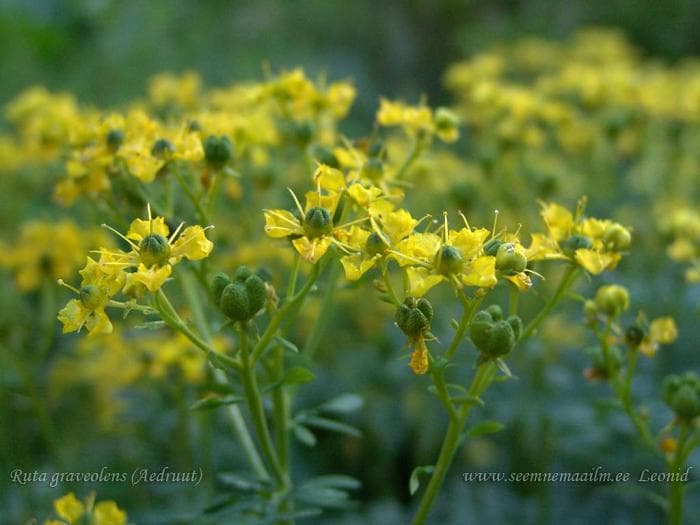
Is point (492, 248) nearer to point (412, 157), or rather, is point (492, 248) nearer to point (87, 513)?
point (412, 157)

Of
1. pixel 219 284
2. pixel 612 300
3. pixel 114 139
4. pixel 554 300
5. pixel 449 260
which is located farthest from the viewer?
pixel 114 139

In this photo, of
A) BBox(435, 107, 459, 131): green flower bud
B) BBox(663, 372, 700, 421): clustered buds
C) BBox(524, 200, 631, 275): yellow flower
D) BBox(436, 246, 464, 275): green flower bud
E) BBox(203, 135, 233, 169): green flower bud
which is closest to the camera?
BBox(436, 246, 464, 275): green flower bud

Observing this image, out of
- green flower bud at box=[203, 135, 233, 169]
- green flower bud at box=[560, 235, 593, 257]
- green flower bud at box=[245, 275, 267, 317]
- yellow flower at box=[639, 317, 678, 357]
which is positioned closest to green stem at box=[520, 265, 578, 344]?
green flower bud at box=[560, 235, 593, 257]

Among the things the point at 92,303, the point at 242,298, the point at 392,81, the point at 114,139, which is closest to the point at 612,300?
the point at 242,298

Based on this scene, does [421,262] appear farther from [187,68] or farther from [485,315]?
[187,68]

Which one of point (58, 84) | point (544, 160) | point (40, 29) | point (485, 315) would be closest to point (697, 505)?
point (544, 160)

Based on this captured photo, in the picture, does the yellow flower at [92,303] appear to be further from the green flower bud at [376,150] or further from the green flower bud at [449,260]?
the green flower bud at [376,150]

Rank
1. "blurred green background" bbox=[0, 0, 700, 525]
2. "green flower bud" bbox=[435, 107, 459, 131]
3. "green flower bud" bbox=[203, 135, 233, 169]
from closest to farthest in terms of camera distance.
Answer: "green flower bud" bbox=[203, 135, 233, 169] → "green flower bud" bbox=[435, 107, 459, 131] → "blurred green background" bbox=[0, 0, 700, 525]

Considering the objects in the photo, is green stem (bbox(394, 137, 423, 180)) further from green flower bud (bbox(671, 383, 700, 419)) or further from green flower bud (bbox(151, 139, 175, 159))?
green flower bud (bbox(671, 383, 700, 419))
